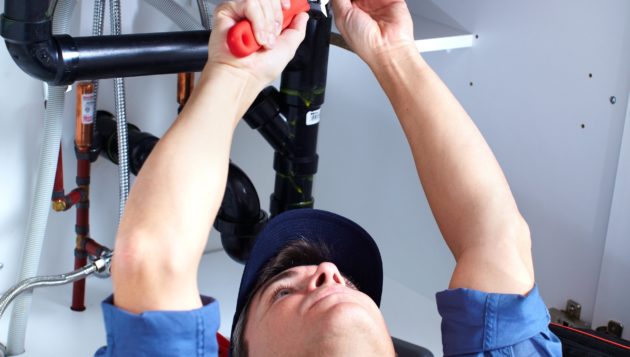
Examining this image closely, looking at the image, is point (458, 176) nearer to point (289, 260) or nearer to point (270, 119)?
point (289, 260)

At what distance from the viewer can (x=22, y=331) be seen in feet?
4.71

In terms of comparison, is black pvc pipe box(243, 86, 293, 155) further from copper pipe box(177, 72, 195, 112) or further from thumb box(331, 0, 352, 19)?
thumb box(331, 0, 352, 19)

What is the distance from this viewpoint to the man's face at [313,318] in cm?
92

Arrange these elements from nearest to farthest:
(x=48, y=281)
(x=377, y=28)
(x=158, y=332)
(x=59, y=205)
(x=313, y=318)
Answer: (x=158, y=332) < (x=313, y=318) < (x=377, y=28) < (x=48, y=281) < (x=59, y=205)

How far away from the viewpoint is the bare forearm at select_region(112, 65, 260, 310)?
751mm

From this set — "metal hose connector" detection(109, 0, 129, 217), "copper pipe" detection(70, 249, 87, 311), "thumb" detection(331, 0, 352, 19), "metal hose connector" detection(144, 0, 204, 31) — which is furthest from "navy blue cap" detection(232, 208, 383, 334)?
"copper pipe" detection(70, 249, 87, 311)

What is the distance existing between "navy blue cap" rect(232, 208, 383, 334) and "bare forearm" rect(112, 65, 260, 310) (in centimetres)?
27

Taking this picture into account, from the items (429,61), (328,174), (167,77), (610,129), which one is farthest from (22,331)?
(610,129)

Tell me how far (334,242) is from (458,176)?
0.19 meters

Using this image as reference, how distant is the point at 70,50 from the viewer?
1086mm

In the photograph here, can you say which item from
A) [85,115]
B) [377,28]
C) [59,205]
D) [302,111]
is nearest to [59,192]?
[59,205]

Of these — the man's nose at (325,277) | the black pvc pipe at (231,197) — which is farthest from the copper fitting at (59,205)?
the man's nose at (325,277)

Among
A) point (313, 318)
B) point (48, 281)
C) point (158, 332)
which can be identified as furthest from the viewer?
point (48, 281)

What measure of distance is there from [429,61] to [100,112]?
566 mm
